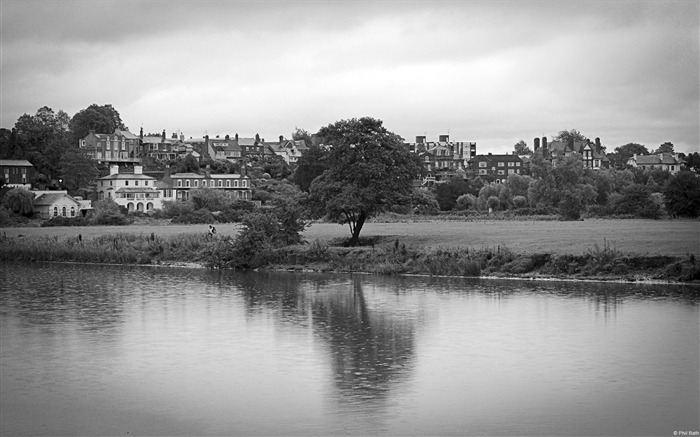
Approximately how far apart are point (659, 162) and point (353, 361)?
159834 mm

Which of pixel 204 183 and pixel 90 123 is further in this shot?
pixel 90 123

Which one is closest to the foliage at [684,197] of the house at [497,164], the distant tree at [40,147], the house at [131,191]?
the house at [131,191]

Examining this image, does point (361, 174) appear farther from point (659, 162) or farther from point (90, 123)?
point (659, 162)

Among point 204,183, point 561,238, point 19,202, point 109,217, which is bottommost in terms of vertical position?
point 561,238

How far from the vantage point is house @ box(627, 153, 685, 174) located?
172000mm

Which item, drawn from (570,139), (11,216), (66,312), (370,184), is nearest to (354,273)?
(370,184)

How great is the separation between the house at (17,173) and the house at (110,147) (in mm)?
25806

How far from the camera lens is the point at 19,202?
338ft

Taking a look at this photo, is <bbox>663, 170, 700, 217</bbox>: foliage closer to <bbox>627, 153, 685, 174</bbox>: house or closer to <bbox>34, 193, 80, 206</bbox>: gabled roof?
<bbox>34, 193, 80, 206</bbox>: gabled roof

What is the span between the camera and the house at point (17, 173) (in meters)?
115

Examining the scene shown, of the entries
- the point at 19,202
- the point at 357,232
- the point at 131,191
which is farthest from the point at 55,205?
the point at 357,232

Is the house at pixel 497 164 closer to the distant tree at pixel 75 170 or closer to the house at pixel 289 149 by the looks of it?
the house at pixel 289 149

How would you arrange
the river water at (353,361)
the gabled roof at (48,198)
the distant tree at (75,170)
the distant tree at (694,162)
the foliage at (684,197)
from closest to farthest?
the river water at (353,361) < the foliage at (684,197) < the gabled roof at (48,198) < the distant tree at (75,170) < the distant tree at (694,162)

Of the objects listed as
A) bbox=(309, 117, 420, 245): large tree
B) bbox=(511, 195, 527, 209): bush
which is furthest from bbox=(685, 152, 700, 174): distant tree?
bbox=(309, 117, 420, 245): large tree
